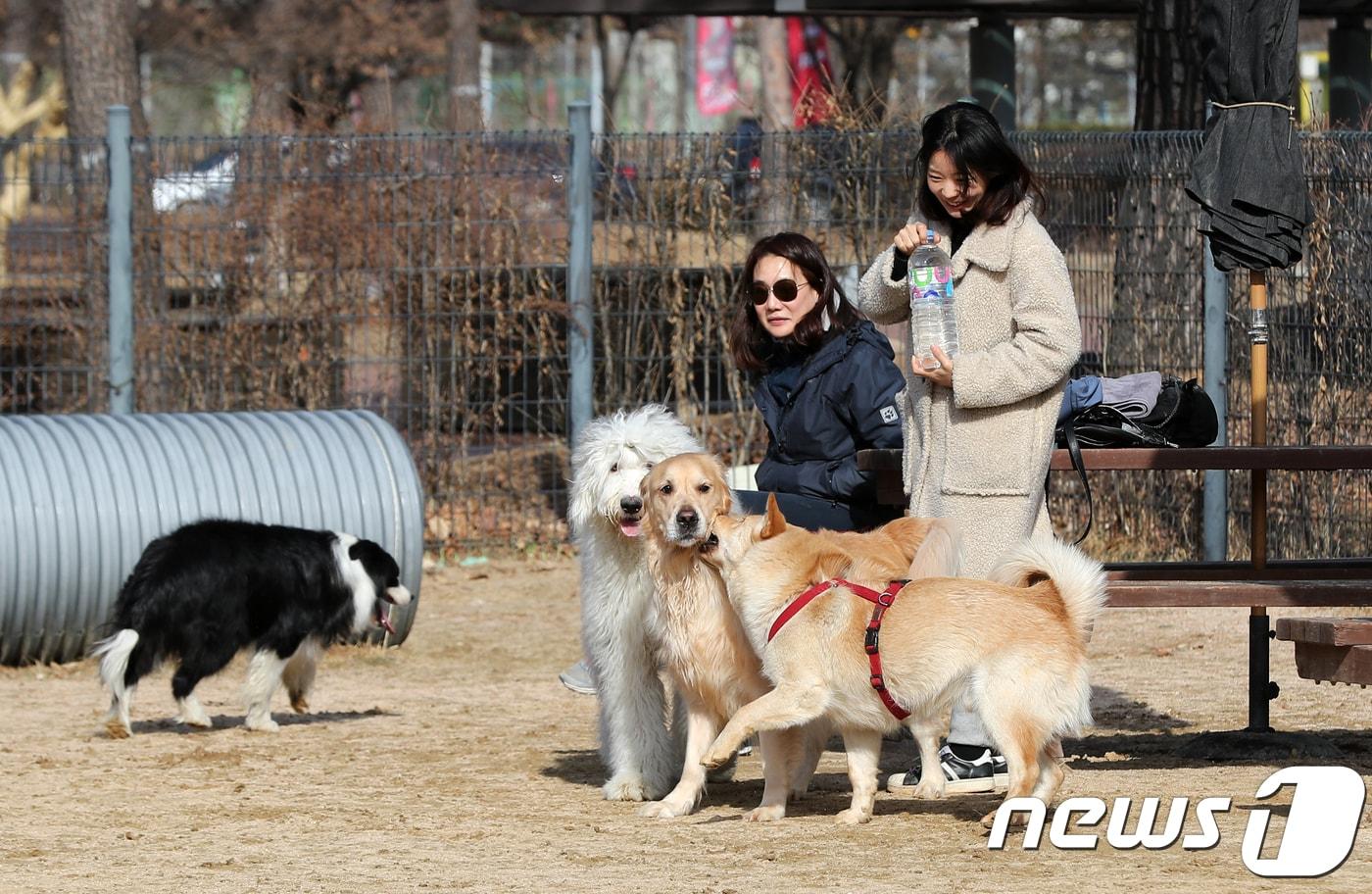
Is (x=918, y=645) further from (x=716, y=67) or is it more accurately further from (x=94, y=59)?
(x=716, y=67)

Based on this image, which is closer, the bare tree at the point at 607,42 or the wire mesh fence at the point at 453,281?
the wire mesh fence at the point at 453,281

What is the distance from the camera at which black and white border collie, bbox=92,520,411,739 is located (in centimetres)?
776

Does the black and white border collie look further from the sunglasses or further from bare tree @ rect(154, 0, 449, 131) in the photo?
bare tree @ rect(154, 0, 449, 131)

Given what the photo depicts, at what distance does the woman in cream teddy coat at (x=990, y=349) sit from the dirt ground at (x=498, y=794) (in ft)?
2.82

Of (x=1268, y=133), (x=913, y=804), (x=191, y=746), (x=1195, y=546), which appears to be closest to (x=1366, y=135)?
(x=1195, y=546)

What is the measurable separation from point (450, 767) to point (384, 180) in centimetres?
599

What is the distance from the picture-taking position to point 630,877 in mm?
4914

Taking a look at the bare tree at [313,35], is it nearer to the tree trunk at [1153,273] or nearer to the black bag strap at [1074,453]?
the tree trunk at [1153,273]

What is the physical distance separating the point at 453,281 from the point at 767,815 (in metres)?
7.05

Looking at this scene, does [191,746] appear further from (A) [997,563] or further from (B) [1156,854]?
(B) [1156,854]

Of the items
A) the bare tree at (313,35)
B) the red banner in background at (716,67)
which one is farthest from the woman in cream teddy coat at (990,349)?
the red banner in background at (716,67)

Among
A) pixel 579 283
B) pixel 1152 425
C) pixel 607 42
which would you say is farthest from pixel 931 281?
pixel 607 42

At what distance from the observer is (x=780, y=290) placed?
6.61 m

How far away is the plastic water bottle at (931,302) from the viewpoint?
19.1 ft
